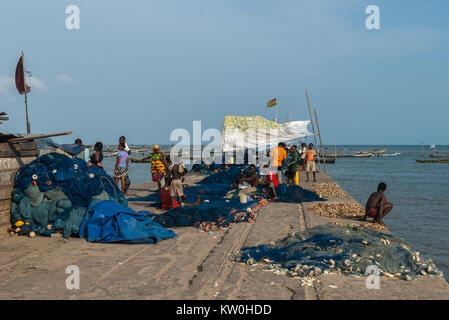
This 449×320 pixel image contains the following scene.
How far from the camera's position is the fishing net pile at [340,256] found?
4.94 metres

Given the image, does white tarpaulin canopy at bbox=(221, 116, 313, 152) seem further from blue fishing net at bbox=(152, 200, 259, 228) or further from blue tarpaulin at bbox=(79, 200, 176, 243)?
blue tarpaulin at bbox=(79, 200, 176, 243)

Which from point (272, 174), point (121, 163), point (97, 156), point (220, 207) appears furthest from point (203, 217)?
point (121, 163)

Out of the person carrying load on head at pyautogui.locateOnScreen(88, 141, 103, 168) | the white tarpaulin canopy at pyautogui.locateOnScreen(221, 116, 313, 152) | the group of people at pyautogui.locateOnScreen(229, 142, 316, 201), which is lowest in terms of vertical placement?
the group of people at pyautogui.locateOnScreen(229, 142, 316, 201)

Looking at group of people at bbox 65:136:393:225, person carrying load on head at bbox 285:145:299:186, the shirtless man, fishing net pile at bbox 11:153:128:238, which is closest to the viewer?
fishing net pile at bbox 11:153:128:238

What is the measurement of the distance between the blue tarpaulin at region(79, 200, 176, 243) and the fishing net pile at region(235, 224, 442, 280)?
75.4 inches

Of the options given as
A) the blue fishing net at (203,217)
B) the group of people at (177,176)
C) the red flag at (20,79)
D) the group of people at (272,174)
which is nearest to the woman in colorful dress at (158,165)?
the group of people at (177,176)

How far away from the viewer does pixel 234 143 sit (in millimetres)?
24000

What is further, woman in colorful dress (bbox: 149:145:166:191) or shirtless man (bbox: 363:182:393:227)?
woman in colorful dress (bbox: 149:145:166:191)

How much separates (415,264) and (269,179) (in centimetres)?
682

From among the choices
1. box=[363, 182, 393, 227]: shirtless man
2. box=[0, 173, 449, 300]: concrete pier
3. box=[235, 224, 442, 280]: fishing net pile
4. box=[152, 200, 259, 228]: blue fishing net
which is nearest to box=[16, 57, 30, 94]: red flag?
box=[0, 173, 449, 300]: concrete pier

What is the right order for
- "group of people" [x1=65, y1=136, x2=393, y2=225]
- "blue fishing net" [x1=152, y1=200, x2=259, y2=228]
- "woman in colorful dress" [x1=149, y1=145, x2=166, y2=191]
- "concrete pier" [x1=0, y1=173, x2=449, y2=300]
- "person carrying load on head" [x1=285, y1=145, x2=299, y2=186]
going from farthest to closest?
"person carrying load on head" [x1=285, y1=145, x2=299, y2=186] → "woman in colorful dress" [x1=149, y1=145, x2=166, y2=191] → "group of people" [x1=65, y1=136, x2=393, y2=225] → "blue fishing net" [x1=152, y1=200, x2=259, y2=228] → "concrete pier" [x1=0, y1=173, x2=449, y2=300]

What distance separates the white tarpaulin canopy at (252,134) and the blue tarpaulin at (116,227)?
1688 centimetres

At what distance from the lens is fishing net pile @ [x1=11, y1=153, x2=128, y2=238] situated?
7.17m
